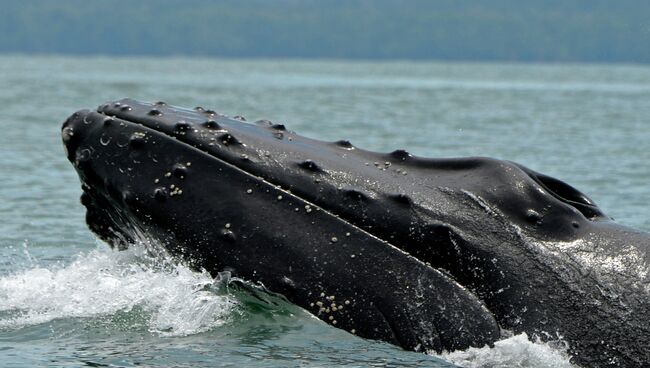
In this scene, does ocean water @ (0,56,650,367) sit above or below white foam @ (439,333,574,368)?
below

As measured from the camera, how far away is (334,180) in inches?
284

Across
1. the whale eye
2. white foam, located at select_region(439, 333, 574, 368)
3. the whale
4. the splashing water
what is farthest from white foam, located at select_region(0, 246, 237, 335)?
the whale eye

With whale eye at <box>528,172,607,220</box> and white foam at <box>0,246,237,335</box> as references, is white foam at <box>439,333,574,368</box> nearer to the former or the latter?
whale eye at <box>528,172,607,220</box>

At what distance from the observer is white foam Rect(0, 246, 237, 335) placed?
26.8 feet

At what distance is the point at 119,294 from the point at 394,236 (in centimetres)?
282

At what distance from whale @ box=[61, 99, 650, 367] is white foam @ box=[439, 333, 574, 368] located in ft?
0.15

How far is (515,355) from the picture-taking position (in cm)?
684

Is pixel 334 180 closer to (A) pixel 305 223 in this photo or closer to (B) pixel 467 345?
(A) pixel 305 223

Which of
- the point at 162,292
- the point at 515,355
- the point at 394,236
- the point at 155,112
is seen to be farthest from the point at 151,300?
the point at 515,355

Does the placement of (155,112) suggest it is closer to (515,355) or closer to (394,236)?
(394,236)

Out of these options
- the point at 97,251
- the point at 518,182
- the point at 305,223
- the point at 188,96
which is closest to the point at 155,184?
the point at 305,223

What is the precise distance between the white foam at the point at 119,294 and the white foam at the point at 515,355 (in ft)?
4.61

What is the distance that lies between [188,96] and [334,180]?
172 ft

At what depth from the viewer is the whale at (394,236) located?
681 cm
